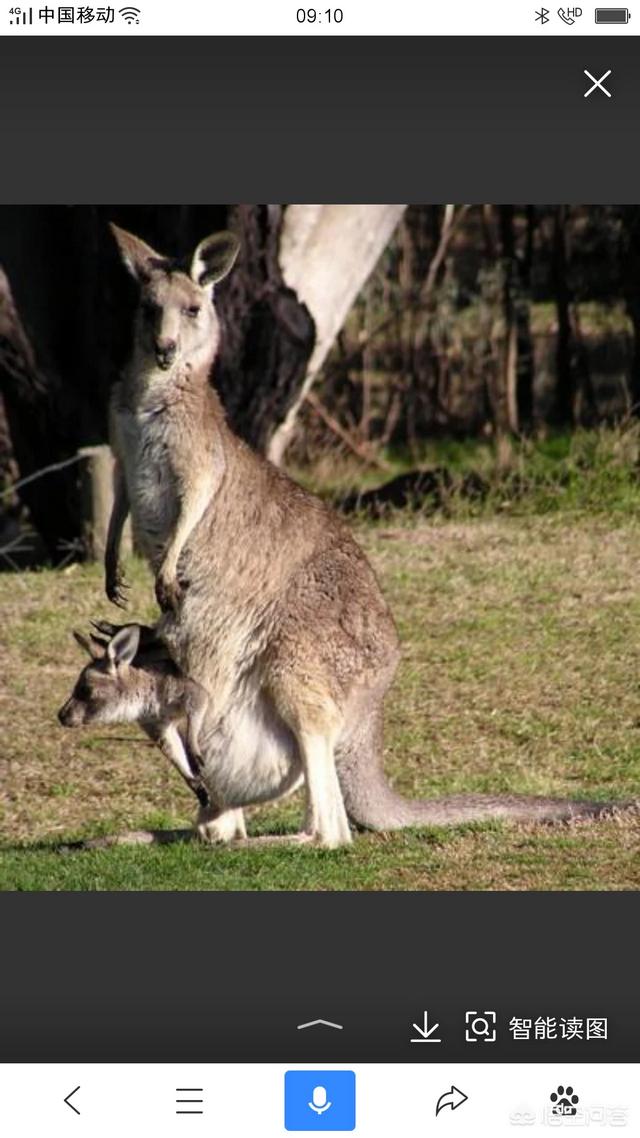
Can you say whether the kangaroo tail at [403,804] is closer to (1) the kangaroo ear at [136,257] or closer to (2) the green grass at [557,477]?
(1) the kangaroo ear at [136,257]

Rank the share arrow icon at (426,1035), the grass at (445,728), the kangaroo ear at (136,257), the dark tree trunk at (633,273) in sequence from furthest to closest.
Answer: the dark tree trunk at (633,273)
the kangaroo ear at (136,257)
the grass at (445,728)
the share arrow icon at (426,1035)

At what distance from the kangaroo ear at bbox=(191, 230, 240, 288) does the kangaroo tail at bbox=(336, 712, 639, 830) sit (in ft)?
5.17

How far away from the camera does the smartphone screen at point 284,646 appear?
4316 millimetres

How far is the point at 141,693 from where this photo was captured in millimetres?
7066

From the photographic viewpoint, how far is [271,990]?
4.41 m

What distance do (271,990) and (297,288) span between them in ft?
27.8

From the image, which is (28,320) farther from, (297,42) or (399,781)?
(297,42)

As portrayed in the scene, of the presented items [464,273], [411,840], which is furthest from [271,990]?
[464,273]

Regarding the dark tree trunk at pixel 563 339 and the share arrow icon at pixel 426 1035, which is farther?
the dark tree trunk at pixel 563 339
